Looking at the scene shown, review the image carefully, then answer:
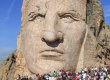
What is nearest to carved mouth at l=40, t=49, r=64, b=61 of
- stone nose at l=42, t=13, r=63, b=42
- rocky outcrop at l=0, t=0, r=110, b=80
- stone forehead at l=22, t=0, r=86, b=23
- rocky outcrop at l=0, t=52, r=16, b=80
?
stone nose at l=42, t=13, r=63, b=42

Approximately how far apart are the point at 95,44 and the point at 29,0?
255 cm

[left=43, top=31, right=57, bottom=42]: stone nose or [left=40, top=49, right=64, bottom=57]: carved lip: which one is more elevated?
[left=43, top=31, right=57, bottom=42]: stone nose

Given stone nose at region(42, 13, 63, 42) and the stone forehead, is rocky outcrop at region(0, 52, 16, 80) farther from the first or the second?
stone nose at region(42, 13, 63, 42)

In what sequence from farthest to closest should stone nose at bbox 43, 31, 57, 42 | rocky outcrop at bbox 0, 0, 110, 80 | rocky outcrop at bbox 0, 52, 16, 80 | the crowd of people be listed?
rocky outcrop at bbox 0, 52, 16, 80
rocky outcrop at bbox 0, 0, 110, 80
stone nose at bbox 43, 31, 57, 42
the crowd of people

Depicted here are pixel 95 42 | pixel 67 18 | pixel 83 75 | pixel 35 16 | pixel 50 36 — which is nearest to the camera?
pixel 83 75

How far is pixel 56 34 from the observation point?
1249cm

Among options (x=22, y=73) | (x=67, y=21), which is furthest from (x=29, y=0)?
(x=22, y=73)

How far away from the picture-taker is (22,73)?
1350 cm

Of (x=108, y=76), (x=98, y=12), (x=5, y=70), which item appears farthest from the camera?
(x=5, y=70)

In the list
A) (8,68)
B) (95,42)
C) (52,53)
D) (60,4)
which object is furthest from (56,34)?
(8,68)

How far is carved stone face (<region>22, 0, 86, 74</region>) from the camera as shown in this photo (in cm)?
1264

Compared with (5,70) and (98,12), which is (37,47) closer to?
(98,12)

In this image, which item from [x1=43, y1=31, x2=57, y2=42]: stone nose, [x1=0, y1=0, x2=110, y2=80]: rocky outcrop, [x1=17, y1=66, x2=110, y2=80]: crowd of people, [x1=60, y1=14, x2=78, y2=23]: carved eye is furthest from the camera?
[x1=0, y1=0, x2=110, y2=80]: rocky outcrop

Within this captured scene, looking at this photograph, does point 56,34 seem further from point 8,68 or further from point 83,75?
point 8,68
